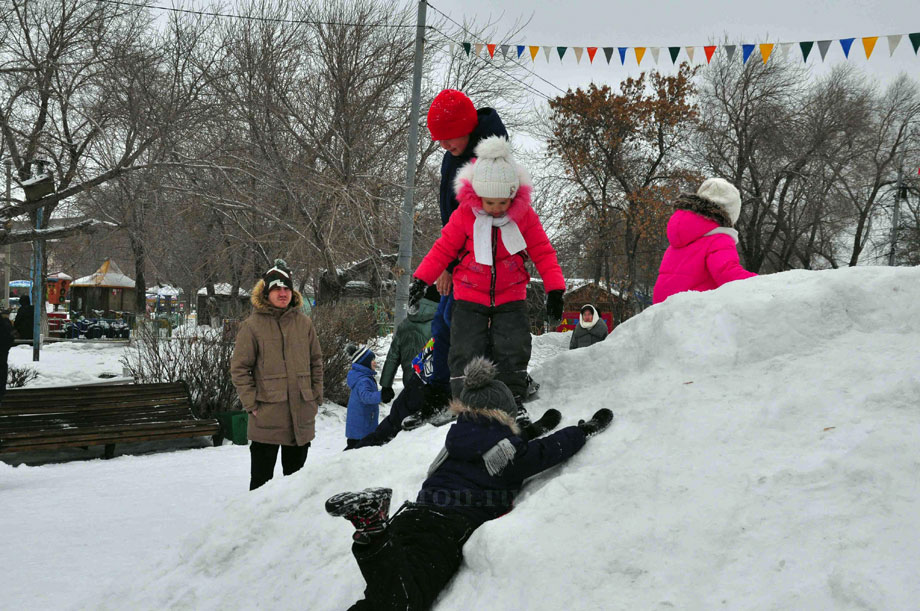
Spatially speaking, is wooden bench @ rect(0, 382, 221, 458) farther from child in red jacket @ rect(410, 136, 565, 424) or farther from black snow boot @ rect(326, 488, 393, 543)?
black snow boot @ rect(326, 488, 393, 543)

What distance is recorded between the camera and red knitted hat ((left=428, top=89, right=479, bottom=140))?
12.3 feet

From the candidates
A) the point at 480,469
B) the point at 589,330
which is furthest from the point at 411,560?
the point at 589,330

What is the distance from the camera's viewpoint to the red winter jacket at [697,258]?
406 centimetres

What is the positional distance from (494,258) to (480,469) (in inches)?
49.0

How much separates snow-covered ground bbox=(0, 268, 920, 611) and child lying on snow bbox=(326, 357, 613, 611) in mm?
92

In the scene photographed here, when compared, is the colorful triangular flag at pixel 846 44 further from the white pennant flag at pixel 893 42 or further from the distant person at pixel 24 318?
the distant person at pixel 24 318

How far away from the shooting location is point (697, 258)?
4184 millimetres

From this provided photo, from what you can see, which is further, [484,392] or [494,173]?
[494,173]

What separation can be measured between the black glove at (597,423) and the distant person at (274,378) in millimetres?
2196

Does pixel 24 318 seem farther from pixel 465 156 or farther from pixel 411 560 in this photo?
pixel 411 560

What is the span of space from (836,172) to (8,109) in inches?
1047

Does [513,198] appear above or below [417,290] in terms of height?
above

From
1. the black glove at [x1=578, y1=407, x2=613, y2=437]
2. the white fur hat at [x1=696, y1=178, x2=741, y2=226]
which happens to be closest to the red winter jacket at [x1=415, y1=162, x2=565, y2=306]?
the black glove at [x1=578, y1=407, x2=613, y2=437]

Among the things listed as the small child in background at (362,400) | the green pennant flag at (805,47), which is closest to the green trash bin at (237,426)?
the small child in background at (362,400)
